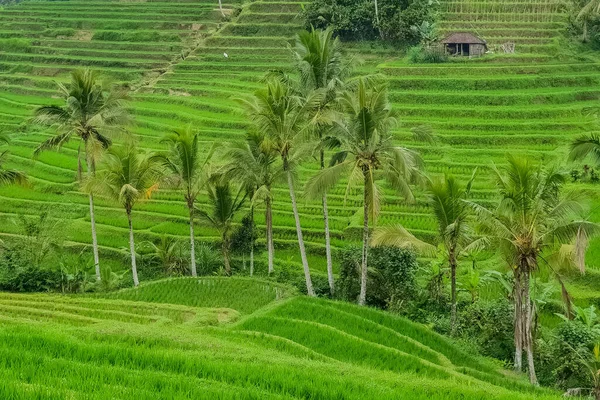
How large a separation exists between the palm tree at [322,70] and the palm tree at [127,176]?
453 centimetres

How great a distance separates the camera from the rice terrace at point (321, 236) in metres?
10.3

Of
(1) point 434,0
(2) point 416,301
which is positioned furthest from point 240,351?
(1) point 434,0

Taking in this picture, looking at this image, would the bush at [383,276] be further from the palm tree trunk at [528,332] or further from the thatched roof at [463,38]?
the thatched roof at [463,38]

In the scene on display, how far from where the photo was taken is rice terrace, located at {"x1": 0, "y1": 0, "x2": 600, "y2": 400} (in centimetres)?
1032

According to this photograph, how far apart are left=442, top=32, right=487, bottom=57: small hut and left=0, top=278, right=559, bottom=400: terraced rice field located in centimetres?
2242

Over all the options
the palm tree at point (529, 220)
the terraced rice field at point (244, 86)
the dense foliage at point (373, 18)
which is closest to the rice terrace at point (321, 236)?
the palm tree at point (529, 220)

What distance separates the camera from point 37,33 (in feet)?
161

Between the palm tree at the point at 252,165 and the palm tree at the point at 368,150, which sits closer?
the palm tree at the point at 368,150

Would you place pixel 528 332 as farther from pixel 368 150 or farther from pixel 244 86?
pixel 244 86

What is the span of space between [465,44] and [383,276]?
2245 centimetres

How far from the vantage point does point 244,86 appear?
36.6 meters

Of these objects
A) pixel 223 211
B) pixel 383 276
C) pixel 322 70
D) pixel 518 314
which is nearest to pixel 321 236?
pixel 223 211

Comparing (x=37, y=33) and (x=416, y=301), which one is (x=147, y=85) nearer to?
(x=37, y=33)

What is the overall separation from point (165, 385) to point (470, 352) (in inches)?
328
